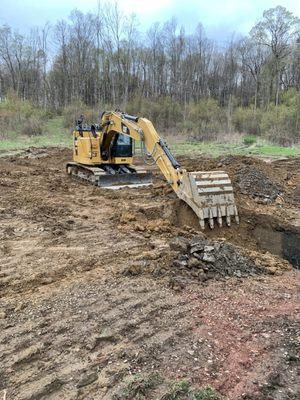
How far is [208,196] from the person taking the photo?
23.8 feet

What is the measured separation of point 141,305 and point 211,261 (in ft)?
4.44

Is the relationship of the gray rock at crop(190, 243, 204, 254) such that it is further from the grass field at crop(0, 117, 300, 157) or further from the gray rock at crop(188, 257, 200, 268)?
the grass field at crop(0, 117, 300, 157)

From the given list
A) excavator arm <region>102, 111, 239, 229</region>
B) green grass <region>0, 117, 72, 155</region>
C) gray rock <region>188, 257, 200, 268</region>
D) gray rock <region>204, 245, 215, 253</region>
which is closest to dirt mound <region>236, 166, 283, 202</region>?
excavator arm <region>102, 111, 239, 229</region>

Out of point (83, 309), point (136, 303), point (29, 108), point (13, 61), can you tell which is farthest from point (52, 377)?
point (13, 61)

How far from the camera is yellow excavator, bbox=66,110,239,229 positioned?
7316mm

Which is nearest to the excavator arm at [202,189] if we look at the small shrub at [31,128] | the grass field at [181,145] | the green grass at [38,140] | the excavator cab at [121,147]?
the excavator cab at [121,147]

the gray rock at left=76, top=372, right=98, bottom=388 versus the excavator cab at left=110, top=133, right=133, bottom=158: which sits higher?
the excavator cab at left=110, top=133, right=133, bottom=158

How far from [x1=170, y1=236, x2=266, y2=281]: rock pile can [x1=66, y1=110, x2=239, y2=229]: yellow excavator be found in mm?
1549

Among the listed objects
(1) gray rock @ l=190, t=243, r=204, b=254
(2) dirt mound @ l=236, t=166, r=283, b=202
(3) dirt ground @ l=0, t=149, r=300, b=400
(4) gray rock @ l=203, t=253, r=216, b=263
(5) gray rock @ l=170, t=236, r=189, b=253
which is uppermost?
(2) dirt mound @ l=236, t=166, r=283, b=202

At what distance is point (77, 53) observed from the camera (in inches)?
1724

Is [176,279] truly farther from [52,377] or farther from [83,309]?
[52,377]

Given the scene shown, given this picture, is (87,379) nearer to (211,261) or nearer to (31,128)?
(211,261)

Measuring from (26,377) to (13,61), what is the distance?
50189mm


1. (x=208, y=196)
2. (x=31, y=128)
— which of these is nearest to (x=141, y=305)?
(x=208, y=196)
